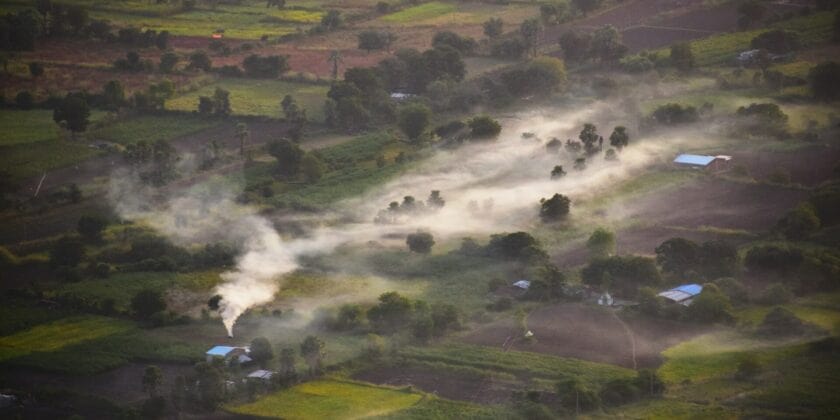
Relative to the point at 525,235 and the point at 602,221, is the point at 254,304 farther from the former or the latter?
the point at 602,221

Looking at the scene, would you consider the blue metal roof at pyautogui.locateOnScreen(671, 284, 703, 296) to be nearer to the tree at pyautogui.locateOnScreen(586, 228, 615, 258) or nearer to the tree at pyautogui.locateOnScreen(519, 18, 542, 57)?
the tree at pyautogui.locateOnScreen(586, 228, 615, 258)

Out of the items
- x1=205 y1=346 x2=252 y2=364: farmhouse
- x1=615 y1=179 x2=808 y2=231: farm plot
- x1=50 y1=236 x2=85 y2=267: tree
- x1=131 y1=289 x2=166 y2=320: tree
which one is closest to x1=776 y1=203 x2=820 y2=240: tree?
x1=615 y1=179 x2=808 y2=231: farm plot

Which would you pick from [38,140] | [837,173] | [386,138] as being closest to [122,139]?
[38,140]

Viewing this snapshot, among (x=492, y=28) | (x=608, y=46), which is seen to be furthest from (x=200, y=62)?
(x=608, y=46)

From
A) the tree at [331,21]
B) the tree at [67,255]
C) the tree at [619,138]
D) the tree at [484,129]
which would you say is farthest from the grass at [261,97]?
the tree at [67,255]

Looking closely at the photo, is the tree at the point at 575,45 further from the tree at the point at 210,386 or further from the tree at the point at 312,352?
the tree at the point at 210,386
